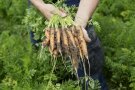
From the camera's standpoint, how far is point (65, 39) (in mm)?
3072

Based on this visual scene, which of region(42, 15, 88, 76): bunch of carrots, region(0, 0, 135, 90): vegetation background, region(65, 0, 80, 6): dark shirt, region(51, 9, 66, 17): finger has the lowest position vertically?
region(0, 0, 135, 90): vegetation background

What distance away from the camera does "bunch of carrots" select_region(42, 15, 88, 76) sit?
3084mm

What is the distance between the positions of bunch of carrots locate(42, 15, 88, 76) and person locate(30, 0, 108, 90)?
0.10 meters

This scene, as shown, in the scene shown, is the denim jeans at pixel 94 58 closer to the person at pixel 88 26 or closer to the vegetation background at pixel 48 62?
the person at pixel 88 26

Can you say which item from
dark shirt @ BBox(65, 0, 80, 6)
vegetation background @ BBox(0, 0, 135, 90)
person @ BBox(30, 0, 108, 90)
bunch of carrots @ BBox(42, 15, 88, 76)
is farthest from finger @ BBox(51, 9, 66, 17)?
vegetation background @ BBox(0, 0, 135, 90)

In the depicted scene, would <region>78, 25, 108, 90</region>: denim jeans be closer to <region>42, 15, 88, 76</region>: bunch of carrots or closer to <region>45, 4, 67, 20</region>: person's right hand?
<region>45, 4, 67, 20</region>: person's right hand

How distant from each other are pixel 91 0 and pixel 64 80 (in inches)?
63.9

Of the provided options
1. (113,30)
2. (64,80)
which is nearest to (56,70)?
(64,80)

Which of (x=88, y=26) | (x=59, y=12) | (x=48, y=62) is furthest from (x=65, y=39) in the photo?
(x=48, y=62)

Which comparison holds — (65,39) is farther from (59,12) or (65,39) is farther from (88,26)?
(88,26)

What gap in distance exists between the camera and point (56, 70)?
4.73 m

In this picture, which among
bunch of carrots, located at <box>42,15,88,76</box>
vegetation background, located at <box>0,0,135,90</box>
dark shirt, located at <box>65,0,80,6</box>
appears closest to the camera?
bunch of carrots, located at <box>42,15,88,76</box>

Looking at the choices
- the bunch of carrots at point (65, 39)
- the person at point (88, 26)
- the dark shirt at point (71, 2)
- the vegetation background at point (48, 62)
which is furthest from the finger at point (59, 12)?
the vegetation background at point (48, 62)

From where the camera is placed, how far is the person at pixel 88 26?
3328 mm
